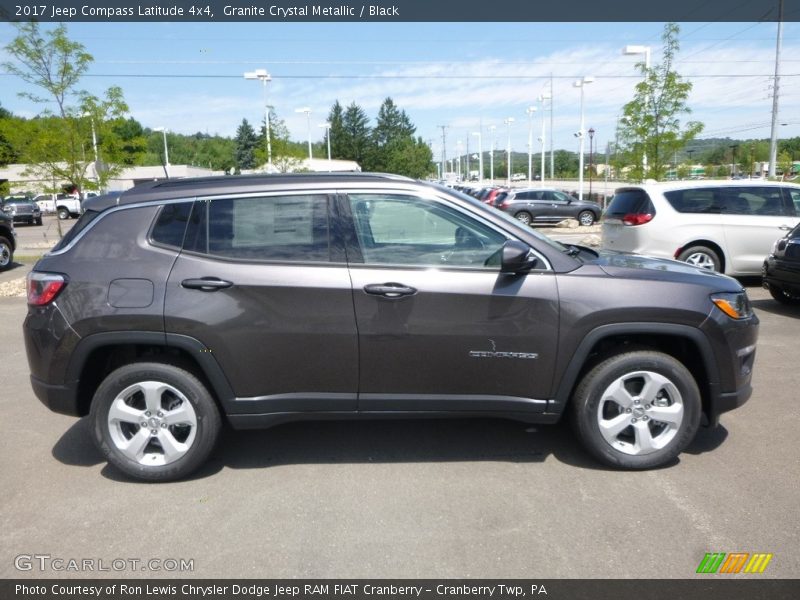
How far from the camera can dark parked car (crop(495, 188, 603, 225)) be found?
93.5 feet

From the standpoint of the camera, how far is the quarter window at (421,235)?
3.91m

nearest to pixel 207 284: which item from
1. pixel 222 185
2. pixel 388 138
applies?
pixel 222 185

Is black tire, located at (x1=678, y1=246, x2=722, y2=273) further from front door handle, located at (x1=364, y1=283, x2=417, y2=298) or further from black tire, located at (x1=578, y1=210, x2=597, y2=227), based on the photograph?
black tire, located at (x1=578, y1=210, x2=597, y2=227)

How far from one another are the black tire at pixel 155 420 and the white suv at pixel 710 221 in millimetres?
8159

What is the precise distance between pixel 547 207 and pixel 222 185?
25.9 metres

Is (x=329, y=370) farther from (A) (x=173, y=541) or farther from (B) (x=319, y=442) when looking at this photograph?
(A) (x=173, y=541)

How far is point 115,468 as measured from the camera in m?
4.18

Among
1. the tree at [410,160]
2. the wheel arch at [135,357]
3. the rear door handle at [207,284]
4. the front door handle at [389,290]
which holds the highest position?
the tree at [410,160]

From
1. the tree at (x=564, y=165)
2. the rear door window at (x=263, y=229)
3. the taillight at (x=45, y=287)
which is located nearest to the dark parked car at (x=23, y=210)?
the taillight at (x=45, y=287)

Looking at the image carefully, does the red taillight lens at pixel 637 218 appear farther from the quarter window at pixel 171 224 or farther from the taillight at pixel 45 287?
the taillight at pixel 45 287

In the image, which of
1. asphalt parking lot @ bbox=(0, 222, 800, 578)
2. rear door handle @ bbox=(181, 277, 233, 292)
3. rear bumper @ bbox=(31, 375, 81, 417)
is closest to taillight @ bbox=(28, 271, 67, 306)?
rear bumper @ bbox=(31, 375, 81, 417)

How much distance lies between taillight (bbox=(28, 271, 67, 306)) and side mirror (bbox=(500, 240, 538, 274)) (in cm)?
263

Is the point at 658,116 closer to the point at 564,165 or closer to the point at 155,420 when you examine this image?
the point at 155,420

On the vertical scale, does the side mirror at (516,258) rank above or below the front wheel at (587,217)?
above
